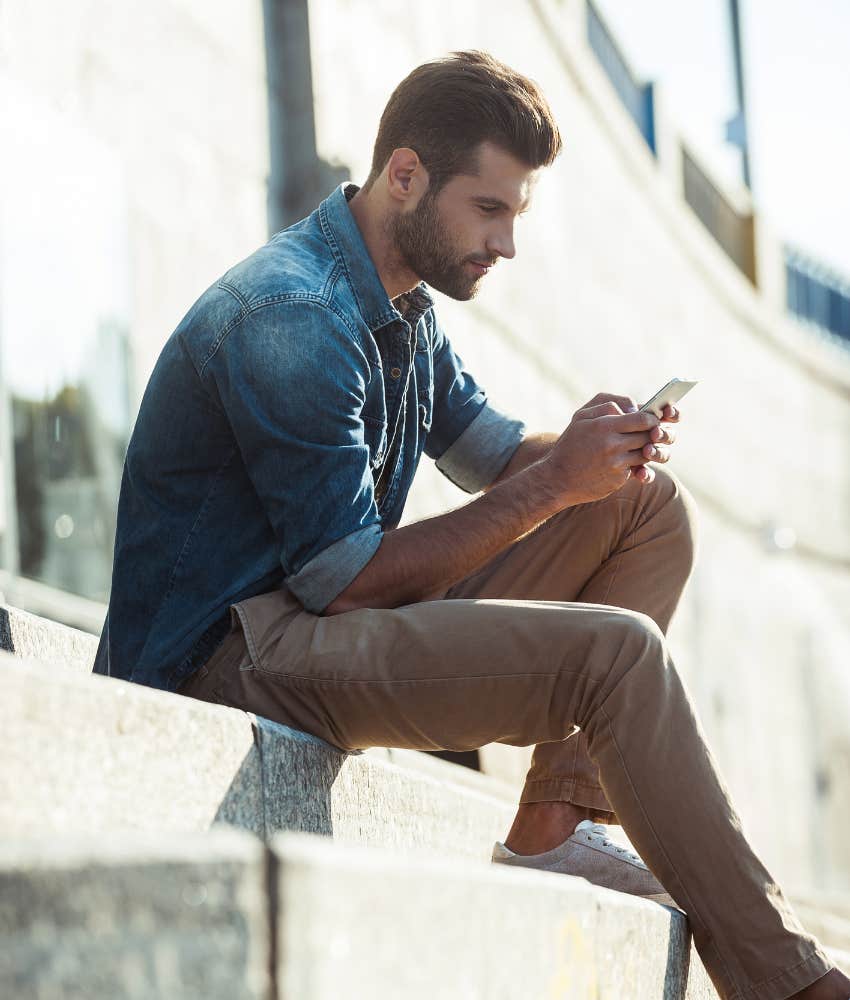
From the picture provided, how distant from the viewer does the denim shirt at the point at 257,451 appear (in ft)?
9.00

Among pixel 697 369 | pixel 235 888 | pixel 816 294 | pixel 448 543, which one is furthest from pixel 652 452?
pixel 816 294

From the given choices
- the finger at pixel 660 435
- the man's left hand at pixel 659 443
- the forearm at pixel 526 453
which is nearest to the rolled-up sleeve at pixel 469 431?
the forearm at pixel 526 453

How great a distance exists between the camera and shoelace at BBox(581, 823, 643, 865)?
2.82m

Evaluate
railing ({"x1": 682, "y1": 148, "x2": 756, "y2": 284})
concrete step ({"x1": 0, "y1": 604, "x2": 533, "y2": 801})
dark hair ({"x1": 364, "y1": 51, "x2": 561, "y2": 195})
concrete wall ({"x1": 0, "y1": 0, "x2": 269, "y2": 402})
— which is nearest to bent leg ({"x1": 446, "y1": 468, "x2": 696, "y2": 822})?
dark hair ({"x1": 364, "y1": 51, "x2": 561, "y2": 195})

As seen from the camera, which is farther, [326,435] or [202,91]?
[202,91]

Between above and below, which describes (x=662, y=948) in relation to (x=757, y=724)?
above

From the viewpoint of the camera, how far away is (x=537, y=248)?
10.3 meters

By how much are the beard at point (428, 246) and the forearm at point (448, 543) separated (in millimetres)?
518

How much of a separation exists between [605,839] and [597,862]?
5 cm

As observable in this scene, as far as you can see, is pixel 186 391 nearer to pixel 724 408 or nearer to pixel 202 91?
pixel 202 91

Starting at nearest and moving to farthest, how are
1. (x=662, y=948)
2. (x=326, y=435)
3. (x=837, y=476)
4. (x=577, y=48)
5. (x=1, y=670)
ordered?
(x=1, y=670) < (x=662, y=948) < (x=326, y=435) < (x=577, y=48) < (x=837, y=476)

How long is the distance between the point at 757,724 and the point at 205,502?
1328cm

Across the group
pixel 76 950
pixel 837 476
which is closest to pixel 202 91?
pixel 76 950

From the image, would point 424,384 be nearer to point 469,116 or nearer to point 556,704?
point 469,116
